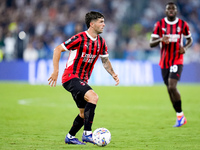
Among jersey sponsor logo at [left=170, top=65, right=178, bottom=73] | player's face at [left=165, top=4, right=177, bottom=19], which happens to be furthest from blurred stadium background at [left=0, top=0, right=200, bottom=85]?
jersey sponsor logo at [left=170, top=65, right=178, bottom=73]

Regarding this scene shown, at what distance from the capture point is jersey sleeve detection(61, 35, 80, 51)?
599 centimetres

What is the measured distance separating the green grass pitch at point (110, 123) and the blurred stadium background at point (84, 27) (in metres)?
6.85

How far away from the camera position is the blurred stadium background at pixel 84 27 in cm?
2138

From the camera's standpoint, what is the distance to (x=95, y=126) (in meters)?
8.03

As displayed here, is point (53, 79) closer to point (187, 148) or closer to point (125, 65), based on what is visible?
point (187, 148)

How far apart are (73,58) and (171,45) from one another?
3141mm

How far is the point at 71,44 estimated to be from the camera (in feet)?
19.8

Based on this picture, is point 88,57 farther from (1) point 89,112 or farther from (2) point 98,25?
(1) point 89,112

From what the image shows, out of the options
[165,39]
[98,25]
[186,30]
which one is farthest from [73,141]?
[186,30]

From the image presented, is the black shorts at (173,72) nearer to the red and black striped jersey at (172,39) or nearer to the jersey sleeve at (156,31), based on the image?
the red and black striped jersey at (172,39)

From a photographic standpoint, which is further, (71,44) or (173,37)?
(173,37)

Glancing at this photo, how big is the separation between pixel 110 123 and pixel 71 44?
2933 mm

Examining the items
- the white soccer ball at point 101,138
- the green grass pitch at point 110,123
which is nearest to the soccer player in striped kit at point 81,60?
the white soccer ball at point 101,138

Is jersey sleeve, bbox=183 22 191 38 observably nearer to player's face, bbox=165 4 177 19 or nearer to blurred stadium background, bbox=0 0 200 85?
player's face, bbox=165 4 177 19
